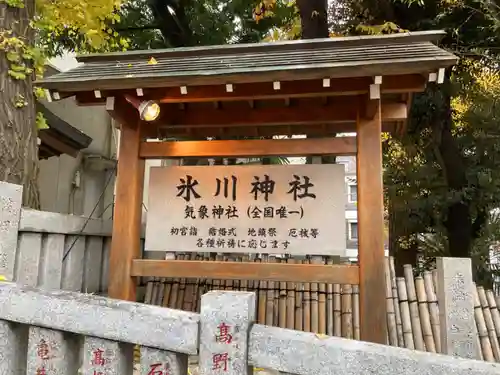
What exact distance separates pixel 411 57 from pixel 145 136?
332 centimetres

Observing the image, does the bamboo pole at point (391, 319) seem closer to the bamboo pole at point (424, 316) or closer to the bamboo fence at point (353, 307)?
the bamboo fence at point (353, 307)

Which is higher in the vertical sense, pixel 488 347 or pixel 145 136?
pixel 145 136

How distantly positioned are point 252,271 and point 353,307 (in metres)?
1.70

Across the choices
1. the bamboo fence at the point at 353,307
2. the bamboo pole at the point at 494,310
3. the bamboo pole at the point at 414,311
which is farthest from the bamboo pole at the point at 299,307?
the bamboo pole at the point at 494,310

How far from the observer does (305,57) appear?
4.88m

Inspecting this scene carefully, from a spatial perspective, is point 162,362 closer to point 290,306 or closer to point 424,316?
point 290,306

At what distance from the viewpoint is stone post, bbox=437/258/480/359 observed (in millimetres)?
3770

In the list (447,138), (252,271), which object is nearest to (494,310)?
(252,271)

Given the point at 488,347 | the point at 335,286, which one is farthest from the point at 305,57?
the point at 488,347

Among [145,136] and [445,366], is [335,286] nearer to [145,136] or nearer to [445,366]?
[145,136]

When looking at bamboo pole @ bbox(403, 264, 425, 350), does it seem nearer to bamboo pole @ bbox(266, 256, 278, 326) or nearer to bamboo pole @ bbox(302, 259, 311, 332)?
bamboo pole @ bbox(302, 259, 311, 332)

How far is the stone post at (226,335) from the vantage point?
2277mm

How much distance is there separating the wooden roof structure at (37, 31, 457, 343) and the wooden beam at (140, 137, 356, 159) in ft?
0.04

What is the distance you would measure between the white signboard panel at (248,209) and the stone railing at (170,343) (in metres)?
2.64
